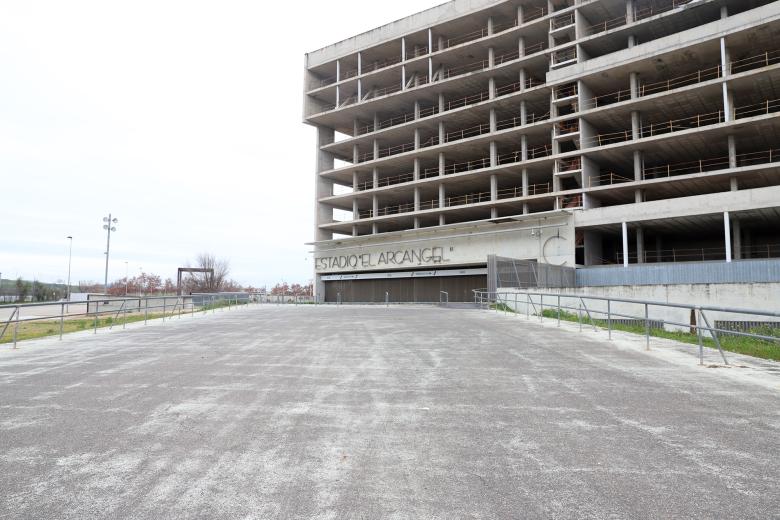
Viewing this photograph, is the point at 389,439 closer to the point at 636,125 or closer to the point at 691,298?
the point at 691,298

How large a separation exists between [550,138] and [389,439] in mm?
41630

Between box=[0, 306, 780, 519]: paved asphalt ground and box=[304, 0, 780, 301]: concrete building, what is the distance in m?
26.0

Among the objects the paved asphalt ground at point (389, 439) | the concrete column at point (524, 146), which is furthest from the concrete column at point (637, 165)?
the paved asphalt ground at point (389, 439)

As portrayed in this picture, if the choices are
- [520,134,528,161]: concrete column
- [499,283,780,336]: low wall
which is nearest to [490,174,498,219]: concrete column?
[520,134,528,161]: concrete column

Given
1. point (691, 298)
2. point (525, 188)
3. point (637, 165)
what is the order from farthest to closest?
point (525, 188) → point (637, 165) → point (691, 298)

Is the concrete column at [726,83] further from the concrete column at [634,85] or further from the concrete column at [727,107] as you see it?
the concrete column at [634,85]

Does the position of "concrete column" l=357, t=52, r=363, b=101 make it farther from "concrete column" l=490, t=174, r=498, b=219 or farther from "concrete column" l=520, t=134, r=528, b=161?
"concrete column" l=520, t=134, r=528, b=161

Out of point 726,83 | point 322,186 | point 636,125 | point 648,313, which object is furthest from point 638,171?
point 322,186

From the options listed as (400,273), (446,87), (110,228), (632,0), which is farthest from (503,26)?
(110,228)

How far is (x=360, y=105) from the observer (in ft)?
168

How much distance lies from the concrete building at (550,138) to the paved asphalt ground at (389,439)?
25972 mm

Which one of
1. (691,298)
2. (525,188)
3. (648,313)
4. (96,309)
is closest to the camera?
(648,313)

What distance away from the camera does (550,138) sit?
4216 cm

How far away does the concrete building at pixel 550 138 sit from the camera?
1294 inches
